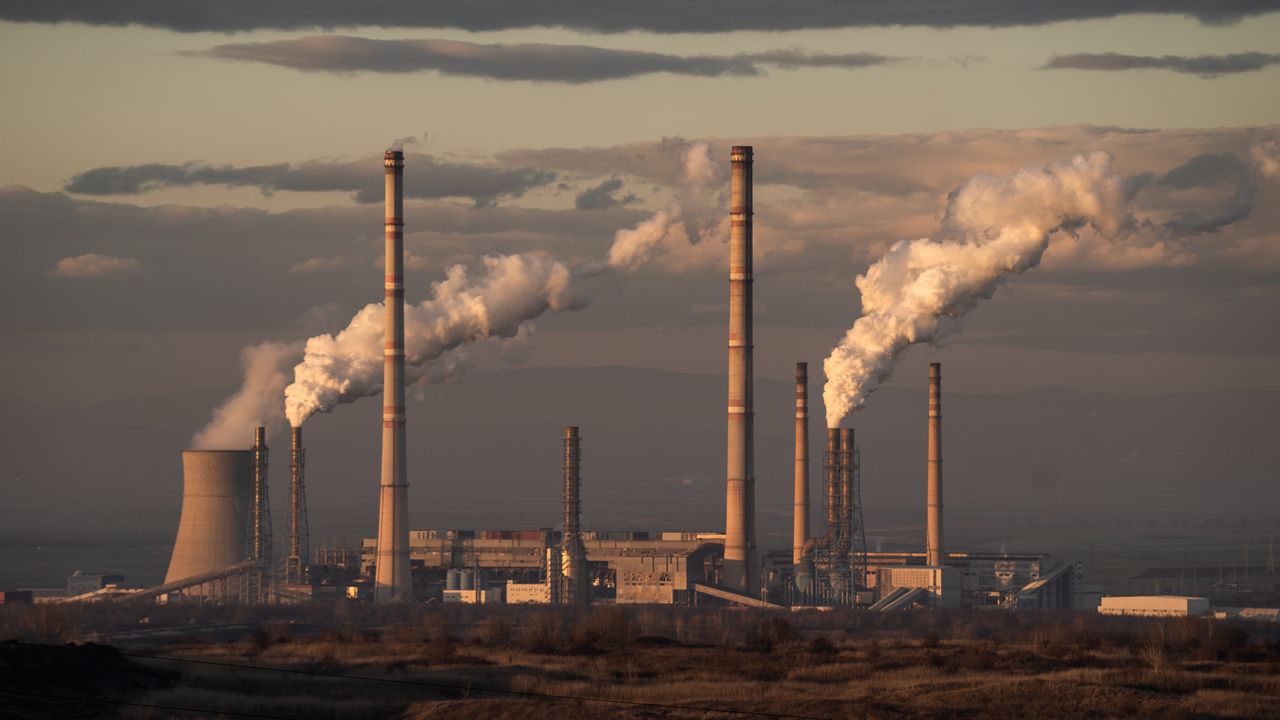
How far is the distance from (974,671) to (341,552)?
6687 cm

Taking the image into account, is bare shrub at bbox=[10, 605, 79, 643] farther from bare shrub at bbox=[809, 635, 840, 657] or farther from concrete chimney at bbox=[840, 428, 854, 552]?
concrete chimney at bbox=[840, 428, 854, 552]

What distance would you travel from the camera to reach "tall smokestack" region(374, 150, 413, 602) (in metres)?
85.7

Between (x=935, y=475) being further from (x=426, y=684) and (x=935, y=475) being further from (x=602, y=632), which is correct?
(x=426, y=684)

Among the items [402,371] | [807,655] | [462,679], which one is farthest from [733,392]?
[462,679]

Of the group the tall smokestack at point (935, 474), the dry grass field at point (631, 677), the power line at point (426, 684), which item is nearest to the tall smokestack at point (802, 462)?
the tall smokestack at point (935, 474)

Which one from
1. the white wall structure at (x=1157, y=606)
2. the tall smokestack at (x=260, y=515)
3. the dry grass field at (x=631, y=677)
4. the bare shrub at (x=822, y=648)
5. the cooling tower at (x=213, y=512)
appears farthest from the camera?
the white wall structure at (x=1157, y=606)

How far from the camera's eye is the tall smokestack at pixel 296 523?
93312 mm

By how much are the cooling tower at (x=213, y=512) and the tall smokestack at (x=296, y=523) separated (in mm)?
4905

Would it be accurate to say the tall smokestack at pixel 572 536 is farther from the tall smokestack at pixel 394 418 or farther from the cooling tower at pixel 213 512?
the cooling tower at pixel 213 512

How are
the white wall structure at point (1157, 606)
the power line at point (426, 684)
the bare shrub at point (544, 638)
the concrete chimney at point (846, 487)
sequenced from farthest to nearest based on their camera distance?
1. the concrete chimney at point (846, 487)
2. the white wall structure at point (1157, 606)
3. the bare shrub at point (544, 638)
4. the power line at point (426, 684)

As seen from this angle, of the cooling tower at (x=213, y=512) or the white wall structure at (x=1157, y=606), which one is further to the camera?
the white wall structure at (x=1157, y=606)

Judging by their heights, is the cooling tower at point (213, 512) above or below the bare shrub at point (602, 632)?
above

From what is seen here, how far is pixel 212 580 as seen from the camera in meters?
88.9

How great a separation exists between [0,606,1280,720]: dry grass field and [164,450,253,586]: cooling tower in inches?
1215
